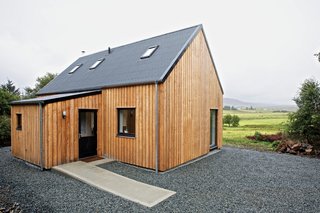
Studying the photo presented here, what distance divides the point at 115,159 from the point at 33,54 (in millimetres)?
23940

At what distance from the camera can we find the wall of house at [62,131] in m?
6.71

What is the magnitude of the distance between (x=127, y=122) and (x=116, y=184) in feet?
9.54

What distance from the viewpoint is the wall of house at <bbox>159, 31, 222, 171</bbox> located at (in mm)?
6633

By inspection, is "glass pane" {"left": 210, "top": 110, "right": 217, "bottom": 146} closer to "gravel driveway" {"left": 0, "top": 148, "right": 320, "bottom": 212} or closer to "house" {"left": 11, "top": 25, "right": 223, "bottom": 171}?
"house" {"left": 11, "top": 25, "right": 223, "bottom": 171}

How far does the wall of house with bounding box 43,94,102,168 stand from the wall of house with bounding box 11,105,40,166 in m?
0.60

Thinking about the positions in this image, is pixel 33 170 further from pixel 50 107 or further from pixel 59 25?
pixel 59 25

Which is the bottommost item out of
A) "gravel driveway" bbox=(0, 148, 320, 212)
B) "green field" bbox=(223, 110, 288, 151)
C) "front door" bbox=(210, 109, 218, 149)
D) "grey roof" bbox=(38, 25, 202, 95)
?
"green field" bbox=(223, 110, 288, 151)

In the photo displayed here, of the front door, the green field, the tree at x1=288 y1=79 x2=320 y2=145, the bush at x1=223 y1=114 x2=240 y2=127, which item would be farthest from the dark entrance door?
the bush at x1=223 y1=114 x2=240 y2=127

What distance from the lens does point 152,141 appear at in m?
6.68

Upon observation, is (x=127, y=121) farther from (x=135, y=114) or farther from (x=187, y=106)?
(x=187, y=106)

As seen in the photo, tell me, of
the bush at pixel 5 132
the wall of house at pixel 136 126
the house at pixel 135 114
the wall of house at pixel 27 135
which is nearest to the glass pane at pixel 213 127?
the house at pixel 135 114

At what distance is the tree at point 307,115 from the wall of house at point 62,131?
1196cm

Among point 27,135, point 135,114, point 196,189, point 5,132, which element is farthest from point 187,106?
point 5,132

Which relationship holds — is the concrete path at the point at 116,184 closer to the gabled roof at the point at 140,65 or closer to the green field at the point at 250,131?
the gabled roof at the point at 140,65
